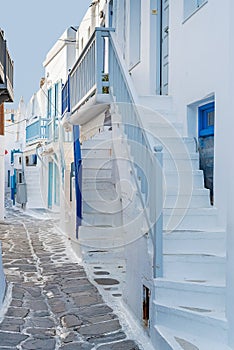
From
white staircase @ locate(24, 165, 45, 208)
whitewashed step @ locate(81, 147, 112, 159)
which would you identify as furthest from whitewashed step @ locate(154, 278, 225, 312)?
white staircase @ locate(24, 165, 45, 208)

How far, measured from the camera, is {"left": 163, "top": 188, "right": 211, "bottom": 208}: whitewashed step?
5.60m

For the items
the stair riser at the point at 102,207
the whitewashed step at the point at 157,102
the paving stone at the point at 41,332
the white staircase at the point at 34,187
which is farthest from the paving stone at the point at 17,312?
the white staircase at the point at 34,187

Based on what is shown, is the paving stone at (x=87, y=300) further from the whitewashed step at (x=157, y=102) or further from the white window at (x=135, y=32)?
the white window at (x=135, y=32)

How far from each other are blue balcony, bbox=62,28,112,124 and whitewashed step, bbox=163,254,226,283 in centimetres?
333

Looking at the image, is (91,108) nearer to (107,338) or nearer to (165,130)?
(165,130)

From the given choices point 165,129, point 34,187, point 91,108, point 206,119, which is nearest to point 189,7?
point 206,119

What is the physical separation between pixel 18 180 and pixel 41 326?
20502 mm

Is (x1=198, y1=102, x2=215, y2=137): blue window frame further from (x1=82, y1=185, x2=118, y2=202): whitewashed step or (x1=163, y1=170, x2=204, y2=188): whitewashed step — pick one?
(x1=82, y1=185, x2=118, y2=202): whitewashed step

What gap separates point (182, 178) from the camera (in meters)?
5.97

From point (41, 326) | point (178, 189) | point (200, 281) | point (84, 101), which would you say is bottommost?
point (41, 326)

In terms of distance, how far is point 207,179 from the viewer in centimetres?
621

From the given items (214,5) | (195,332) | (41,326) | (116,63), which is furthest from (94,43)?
(195,332)

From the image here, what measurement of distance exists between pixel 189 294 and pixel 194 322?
353 mm

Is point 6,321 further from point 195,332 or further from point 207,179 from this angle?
point 207,179
